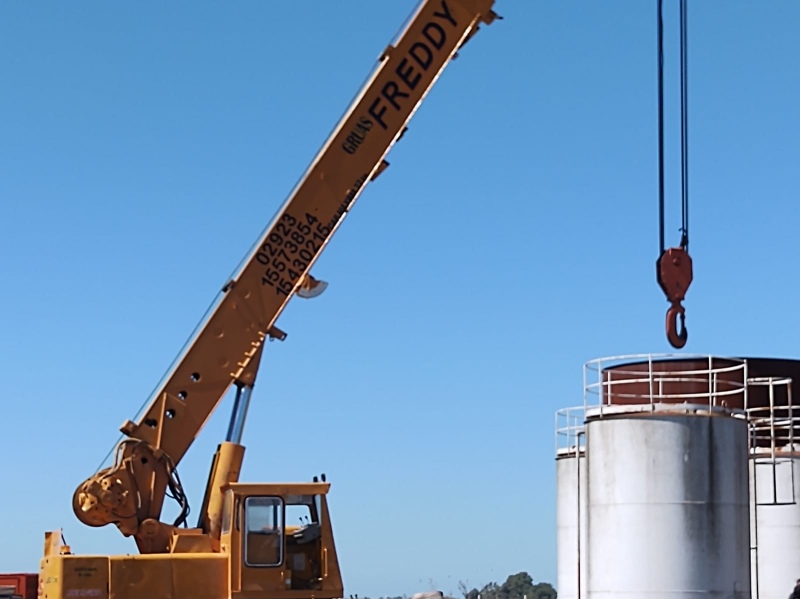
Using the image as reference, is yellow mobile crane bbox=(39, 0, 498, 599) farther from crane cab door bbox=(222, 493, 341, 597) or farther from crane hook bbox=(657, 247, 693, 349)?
crane hook bbox=(657, 247, 693, 349)

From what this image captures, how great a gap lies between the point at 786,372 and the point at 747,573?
324 inches

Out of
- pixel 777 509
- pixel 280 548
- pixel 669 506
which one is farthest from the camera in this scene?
pixel 777 509

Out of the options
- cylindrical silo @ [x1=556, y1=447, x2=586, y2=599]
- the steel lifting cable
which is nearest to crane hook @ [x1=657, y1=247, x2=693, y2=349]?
the steel lifting cable

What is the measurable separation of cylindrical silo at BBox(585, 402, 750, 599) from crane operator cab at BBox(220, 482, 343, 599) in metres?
7.17

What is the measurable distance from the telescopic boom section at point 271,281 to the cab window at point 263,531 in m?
1.67

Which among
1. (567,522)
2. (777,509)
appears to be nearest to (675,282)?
(777,509)

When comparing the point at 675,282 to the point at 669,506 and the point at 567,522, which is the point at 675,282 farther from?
the point at 567,522

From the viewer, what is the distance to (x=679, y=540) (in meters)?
25.2

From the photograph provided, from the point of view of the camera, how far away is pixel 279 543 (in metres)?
20.5

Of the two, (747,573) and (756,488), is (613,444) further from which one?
(756,488)

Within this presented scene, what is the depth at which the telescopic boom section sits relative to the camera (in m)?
21.4

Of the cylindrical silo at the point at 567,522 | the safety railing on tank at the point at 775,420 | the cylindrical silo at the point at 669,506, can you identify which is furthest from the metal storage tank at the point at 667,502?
the cylindrical silo at the point at 567,522

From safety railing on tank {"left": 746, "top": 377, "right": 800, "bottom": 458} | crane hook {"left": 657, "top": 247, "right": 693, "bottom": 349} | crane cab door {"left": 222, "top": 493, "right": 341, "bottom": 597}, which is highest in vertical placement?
crane hook {"left": 657, "top": 247, "right": 693, "bottom": 349}

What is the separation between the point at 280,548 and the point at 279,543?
0.09 m
